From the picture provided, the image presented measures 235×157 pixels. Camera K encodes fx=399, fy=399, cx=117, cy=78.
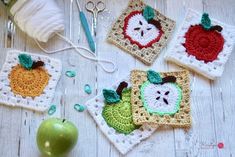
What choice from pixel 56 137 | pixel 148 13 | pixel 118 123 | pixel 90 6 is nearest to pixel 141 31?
pixel 148 13

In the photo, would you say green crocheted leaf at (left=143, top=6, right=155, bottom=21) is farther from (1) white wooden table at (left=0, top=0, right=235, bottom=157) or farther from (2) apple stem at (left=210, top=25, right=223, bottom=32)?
(2) apple stem at (left=210, top=25, right=223, bottom=32)

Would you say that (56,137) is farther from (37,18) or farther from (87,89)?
(37,18)

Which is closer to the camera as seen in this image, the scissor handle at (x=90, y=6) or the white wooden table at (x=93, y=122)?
the white wooden table at (x=93, y=122)

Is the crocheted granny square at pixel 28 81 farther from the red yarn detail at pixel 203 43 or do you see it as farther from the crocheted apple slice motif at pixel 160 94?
the red yarn detail at pixel 203 43

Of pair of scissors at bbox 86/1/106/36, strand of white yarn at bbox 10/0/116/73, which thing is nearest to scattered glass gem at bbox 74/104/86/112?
strand of white yarn at bbox 10/0/116/73

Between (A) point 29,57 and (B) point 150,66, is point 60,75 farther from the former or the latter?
(B) point 150,66

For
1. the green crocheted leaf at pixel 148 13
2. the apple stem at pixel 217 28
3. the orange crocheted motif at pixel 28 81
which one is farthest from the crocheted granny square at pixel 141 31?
the orange crocheted motif at pixel 28 81
